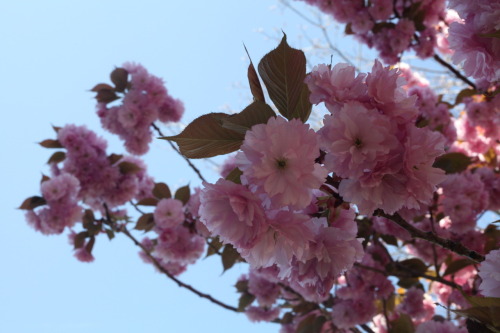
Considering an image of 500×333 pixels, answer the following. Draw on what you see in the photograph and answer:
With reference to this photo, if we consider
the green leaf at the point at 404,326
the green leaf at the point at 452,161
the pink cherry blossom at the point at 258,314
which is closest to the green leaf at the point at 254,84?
the green leaf at the point at 404,326

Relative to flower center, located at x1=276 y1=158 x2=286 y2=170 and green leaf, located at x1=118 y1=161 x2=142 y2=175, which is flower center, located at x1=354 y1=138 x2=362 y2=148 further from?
green leaf, located at x1=118 y1=161 x2=142 y2=175

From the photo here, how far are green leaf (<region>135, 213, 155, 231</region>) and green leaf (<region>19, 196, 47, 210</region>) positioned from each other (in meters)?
0.58

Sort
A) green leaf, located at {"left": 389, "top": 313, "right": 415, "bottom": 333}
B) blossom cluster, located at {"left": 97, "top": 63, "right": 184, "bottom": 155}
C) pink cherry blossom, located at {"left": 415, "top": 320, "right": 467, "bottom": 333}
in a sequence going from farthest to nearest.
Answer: blossom cluster, located at {"left": 97, "top": 63, "right": 184, "bottom": 155}
green leaf, located at {"left": 389, "top": 313, "right": 415, "bottom": 333}
pink cherry blossom, located at {"left": 415, "top": 320, "right": 467, "bottom": 333}

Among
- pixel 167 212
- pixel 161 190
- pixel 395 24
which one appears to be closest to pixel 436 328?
pixel 167 212

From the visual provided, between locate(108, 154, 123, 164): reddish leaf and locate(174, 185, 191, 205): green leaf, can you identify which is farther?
locate(108, 154, 123, 164): reddish leaf

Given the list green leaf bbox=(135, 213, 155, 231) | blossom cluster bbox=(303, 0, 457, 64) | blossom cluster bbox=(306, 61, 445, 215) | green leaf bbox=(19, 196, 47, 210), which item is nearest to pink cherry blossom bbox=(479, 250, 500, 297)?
blossom cluster bbox=(306, 61, 445, 215)

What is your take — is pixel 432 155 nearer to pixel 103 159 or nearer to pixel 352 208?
pixel 352 208

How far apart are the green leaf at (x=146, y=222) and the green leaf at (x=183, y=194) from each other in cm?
18

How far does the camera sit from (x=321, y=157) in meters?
0.64

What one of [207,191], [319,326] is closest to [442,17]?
[319,326]

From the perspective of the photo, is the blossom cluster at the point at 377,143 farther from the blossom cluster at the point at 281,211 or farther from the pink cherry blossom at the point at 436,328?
the pink cherry blossom at the point at 436,328

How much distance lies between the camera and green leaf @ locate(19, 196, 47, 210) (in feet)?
7.85

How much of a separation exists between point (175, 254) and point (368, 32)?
186cm

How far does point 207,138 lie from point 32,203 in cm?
208
